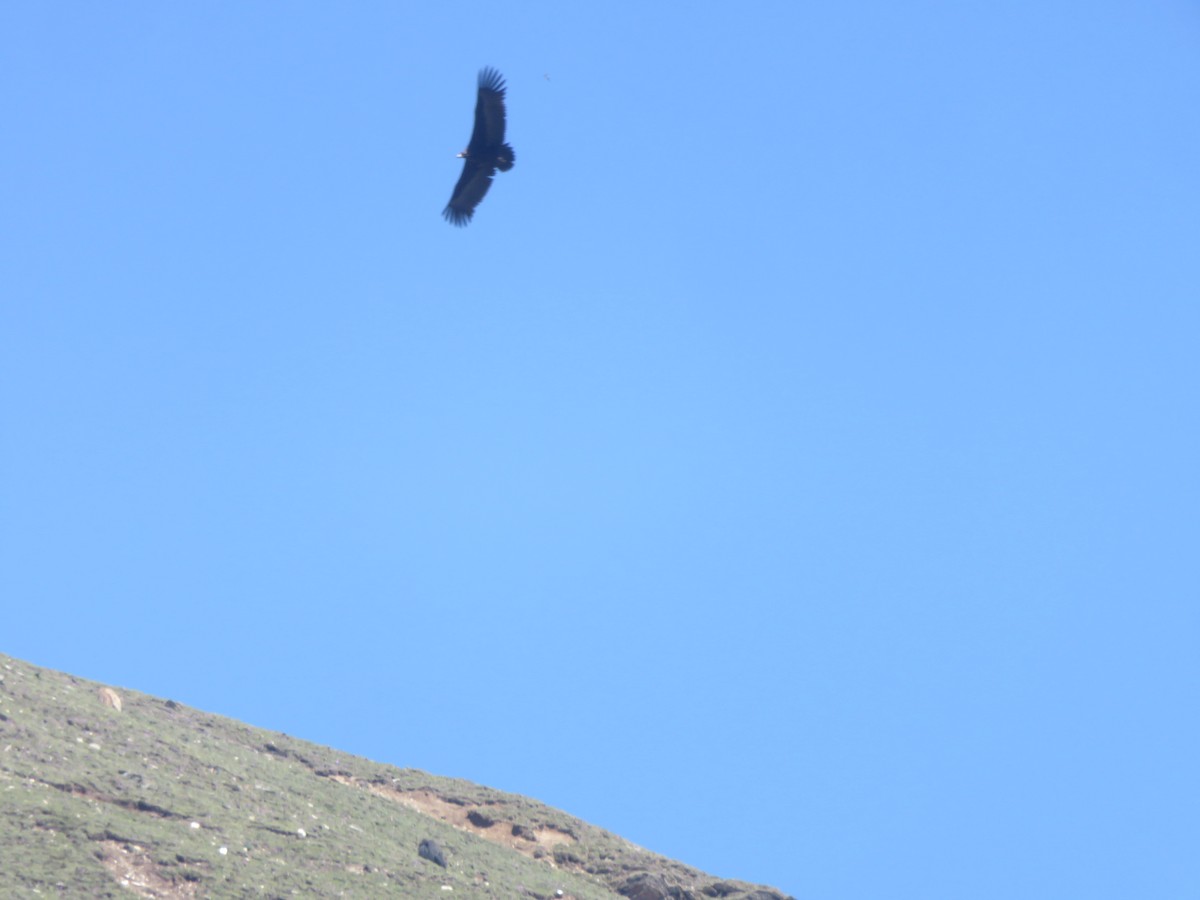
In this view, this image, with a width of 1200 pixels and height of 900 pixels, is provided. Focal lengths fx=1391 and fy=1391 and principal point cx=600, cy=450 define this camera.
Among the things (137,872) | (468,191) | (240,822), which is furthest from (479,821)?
(468,191)

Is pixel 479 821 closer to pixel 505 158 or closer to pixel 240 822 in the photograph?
pixel 240 822

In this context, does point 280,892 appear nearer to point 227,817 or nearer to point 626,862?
point 227,817

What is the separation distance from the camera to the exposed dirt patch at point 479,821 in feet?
95.1

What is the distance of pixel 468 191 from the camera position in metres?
31.8

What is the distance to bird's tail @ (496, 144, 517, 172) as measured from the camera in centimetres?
3119

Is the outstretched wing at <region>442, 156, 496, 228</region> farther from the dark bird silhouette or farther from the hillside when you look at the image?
the hillside

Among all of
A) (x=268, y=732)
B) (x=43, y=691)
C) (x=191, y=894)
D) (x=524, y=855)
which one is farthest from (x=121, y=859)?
(x=268, y=732)

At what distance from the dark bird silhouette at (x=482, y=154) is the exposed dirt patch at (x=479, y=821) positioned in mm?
12811

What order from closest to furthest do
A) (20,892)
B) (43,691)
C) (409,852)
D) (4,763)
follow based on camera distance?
(20,892) < (4,763) < (409,852) < (43,691)

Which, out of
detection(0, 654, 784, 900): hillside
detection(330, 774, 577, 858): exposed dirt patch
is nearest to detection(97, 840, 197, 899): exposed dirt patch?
detection(0, 654, 784, 900): hillside

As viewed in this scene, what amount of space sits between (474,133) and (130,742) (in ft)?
48.4

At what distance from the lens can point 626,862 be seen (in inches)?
1115

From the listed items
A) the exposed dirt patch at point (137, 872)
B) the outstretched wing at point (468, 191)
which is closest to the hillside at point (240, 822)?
the exposed dirt patch at point (137, 872)

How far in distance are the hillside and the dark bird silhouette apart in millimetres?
12760
